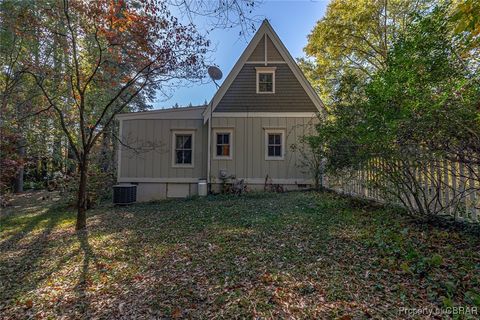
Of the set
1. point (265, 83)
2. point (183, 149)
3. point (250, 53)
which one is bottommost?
point (183, 149)

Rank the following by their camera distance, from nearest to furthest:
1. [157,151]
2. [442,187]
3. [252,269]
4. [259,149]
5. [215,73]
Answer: [252,269] → [442,187] → [259,149] → [157,151] → [215,73]

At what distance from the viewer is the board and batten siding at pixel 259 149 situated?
9.14m

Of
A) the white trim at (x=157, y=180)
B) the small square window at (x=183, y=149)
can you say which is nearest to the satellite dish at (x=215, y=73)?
the small square window at (x=183, y=149)

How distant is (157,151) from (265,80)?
532 centimetres

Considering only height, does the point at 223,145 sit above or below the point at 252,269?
above

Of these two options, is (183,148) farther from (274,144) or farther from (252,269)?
(252,269)

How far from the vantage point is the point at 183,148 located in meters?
9.59

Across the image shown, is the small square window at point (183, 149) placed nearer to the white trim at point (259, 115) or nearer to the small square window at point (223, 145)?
the small square window at point (223, 145)

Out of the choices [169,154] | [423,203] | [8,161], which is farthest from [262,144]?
[8,161]

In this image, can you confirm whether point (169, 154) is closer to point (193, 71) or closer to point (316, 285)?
point (193, 71)

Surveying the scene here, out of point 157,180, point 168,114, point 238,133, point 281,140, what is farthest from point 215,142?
point 157,180

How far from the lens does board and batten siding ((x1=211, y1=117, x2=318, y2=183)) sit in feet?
30.0

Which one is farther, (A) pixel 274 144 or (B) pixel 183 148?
(B) pixel 183 148

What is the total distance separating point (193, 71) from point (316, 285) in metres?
6.12
